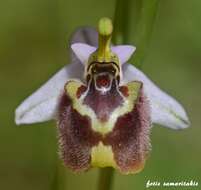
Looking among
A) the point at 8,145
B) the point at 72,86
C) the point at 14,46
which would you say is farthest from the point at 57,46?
the point at 72,86

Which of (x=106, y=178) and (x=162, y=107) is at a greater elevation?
(x=162, y=107)

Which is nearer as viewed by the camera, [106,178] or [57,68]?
[106,178]

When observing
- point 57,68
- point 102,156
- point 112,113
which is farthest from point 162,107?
point 57,68

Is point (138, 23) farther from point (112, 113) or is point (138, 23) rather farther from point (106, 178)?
point (106, 178)

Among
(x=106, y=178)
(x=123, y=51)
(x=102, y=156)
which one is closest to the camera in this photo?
(x=102, y=156)

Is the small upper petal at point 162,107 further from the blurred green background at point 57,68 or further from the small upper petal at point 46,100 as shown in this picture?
the blurred green background at point 57,68

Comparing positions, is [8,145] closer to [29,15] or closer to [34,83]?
[34,83]

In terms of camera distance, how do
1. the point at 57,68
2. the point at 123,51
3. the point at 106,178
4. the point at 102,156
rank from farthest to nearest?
the point at 57,68
the point at 106,178
the point at 123,51
the point at 102,156
